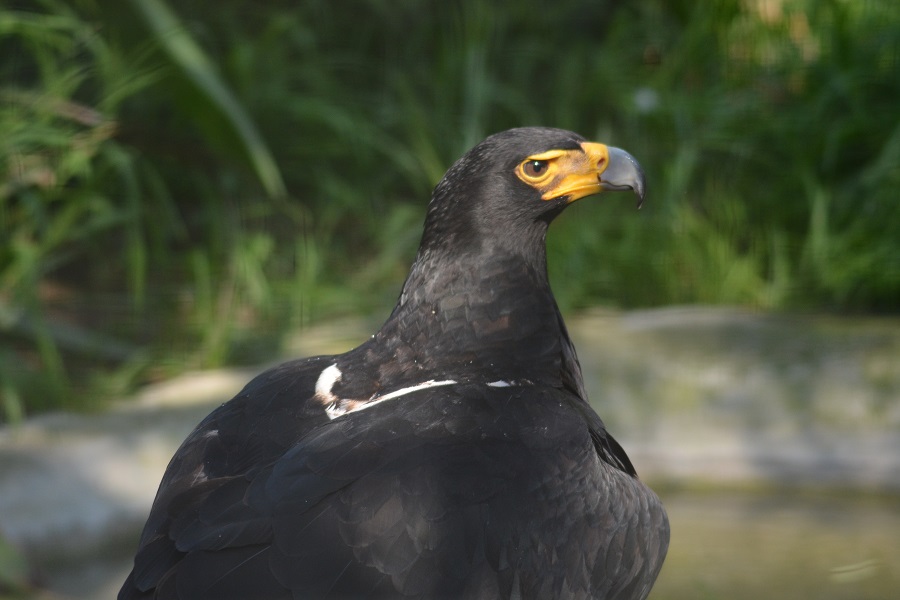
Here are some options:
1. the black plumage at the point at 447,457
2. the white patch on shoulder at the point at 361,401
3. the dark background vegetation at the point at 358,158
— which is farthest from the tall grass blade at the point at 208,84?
the white patch on shoulder at the point at 361,401

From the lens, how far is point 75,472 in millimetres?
3262

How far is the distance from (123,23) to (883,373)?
8.64 ft

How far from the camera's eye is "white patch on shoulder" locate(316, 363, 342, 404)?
7.32ft

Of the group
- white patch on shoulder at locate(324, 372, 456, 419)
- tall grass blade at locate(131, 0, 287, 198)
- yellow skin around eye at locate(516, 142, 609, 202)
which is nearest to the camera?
white patch on shoulder at locate(324, 372, 456, 419)

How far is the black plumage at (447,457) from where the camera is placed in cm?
190

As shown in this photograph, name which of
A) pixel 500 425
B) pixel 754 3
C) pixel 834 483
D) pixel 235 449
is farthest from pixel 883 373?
pixel 754 3

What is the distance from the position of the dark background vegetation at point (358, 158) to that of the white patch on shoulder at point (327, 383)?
1.56 meters

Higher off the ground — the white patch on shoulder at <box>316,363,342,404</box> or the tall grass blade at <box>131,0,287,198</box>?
the tall grass blade at <box>131,0,287,198</box>

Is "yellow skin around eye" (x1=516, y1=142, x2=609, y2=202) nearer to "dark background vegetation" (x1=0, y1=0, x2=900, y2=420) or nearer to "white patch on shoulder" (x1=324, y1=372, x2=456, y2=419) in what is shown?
"white patch on shoulder" (x1=324, y1=372, x2=456, y2=419)

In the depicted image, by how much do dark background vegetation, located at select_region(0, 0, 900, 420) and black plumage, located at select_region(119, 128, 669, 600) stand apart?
5.04 feet

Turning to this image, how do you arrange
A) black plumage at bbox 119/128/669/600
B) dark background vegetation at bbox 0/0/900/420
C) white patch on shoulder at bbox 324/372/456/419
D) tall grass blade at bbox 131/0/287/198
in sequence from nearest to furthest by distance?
1. black plumage at bbox 119/128/669/600
2. white patch on shoulder at bbox 324/372/456/419
3. tall grass blade at bbox 131/0/287/198
4. dark background vegetation at bbox 0/0/900/420

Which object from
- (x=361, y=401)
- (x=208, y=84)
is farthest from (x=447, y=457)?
(x=208, y=84)

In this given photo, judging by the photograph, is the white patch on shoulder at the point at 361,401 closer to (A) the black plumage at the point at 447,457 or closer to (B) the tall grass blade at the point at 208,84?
(A) the black plumage at the point at 447,457

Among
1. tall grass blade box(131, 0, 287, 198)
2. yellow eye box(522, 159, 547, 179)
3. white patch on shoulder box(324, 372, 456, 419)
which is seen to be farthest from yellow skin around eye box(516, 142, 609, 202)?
tall grass blade box(131, 0, 287, 198)
